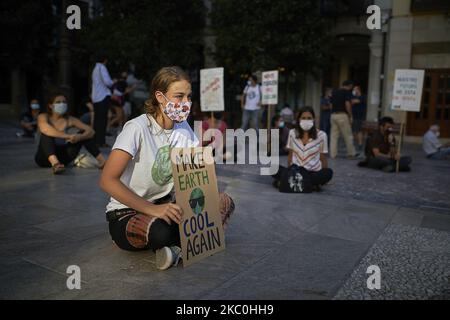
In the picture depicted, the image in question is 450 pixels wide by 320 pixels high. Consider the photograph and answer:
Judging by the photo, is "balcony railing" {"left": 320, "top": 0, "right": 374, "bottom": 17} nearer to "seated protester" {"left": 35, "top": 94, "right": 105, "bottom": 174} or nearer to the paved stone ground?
the paved stone ground

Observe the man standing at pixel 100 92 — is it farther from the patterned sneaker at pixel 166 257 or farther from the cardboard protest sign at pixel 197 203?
the patterned sneaker at pixel 166 257

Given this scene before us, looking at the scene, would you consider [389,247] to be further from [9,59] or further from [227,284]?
[9,59]

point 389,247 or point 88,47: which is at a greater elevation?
point 88,47

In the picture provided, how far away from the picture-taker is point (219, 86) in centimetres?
994

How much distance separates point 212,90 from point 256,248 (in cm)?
676

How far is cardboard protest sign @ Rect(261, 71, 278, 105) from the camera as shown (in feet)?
34.0

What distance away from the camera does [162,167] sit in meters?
3.30

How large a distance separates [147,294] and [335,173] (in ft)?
19.4

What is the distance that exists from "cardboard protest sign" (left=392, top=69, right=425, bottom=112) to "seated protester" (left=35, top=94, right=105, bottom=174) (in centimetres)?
595

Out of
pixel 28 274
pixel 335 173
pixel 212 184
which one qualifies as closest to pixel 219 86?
pixel 335 173

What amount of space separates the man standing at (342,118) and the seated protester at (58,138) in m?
5.73

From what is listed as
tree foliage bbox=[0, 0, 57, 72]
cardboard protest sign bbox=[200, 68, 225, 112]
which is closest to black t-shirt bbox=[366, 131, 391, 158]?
cardboard protest sign bbox=[200, 68, 225, 112]

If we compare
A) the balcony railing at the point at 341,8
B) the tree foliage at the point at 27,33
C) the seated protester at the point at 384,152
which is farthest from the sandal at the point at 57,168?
the balcony railing at the point at 341,8
